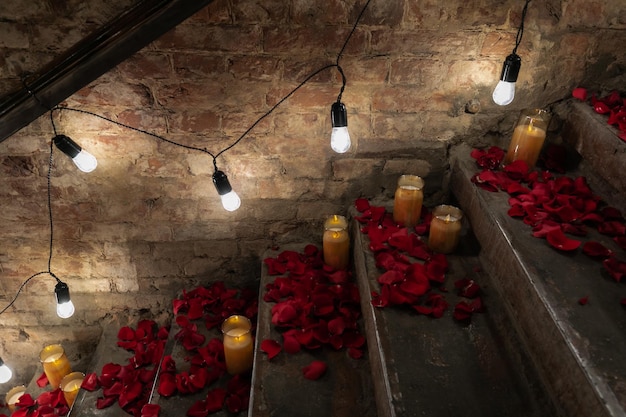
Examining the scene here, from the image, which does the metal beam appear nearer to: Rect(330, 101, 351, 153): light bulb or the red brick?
the red brick

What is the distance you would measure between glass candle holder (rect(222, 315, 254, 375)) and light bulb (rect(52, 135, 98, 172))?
93 centimetres

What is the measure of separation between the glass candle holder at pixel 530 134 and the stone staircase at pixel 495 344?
0.61 ft

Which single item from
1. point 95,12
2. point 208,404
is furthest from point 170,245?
point 95,12

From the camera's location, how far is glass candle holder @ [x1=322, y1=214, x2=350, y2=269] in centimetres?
219

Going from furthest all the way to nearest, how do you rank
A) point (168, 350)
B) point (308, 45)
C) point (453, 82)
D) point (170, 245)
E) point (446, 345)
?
point (170, 245), point (168, 350), point (453, 82), point (308, 45), point (446, 345)

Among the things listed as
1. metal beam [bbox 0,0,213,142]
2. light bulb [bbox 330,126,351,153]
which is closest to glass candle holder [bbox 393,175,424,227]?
light bulb [bbox 330,126,351,153]

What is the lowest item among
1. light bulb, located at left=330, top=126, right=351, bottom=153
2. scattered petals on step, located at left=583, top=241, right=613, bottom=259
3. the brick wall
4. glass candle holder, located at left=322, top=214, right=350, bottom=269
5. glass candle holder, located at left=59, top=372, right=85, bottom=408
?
scattered petals on step, located at left=583, top=241, right=613, bottom=259

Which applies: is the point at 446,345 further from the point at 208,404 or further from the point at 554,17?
the point at 554,17

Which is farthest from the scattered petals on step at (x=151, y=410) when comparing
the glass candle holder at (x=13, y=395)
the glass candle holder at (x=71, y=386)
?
the glass candle holder at (x=13, y=395)

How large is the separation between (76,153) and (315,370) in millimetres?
1331

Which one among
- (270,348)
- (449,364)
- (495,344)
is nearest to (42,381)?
(270,348)

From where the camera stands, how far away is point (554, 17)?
1.92 metres

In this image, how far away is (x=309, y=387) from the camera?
1.72m

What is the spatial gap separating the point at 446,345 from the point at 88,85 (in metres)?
1.79
